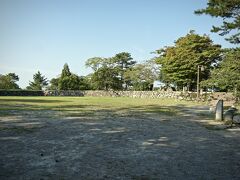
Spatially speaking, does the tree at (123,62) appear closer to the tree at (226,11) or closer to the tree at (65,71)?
the tree at (65,71)

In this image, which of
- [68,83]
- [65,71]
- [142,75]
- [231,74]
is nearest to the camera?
[231,74]

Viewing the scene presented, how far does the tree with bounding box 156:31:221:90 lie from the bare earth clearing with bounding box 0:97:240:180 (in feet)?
108

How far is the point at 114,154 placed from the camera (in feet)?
21.6

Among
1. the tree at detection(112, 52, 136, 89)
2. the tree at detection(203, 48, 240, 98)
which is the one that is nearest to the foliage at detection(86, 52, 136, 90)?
the tree at detection(112, 52, 136, 89)

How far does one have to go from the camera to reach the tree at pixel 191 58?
4128 cm

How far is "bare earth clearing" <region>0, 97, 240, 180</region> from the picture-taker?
5.15 m

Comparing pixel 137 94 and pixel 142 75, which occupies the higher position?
pixel 142 75

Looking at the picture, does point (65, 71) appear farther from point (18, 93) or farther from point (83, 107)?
point (83, 107)

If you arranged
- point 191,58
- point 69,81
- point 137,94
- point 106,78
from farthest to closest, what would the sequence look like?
point 69,81, point 106,78, point 137,94, point 191,58

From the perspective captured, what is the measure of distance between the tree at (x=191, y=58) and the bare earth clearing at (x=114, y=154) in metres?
33.0

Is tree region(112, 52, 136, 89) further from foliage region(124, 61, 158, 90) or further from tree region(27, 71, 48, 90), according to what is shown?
tree region(27, 71, 48, 90)

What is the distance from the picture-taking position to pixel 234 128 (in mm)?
11695

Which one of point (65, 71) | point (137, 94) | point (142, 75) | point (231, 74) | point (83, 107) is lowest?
point (83, 107)

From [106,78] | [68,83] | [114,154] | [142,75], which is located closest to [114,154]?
[114,154]
